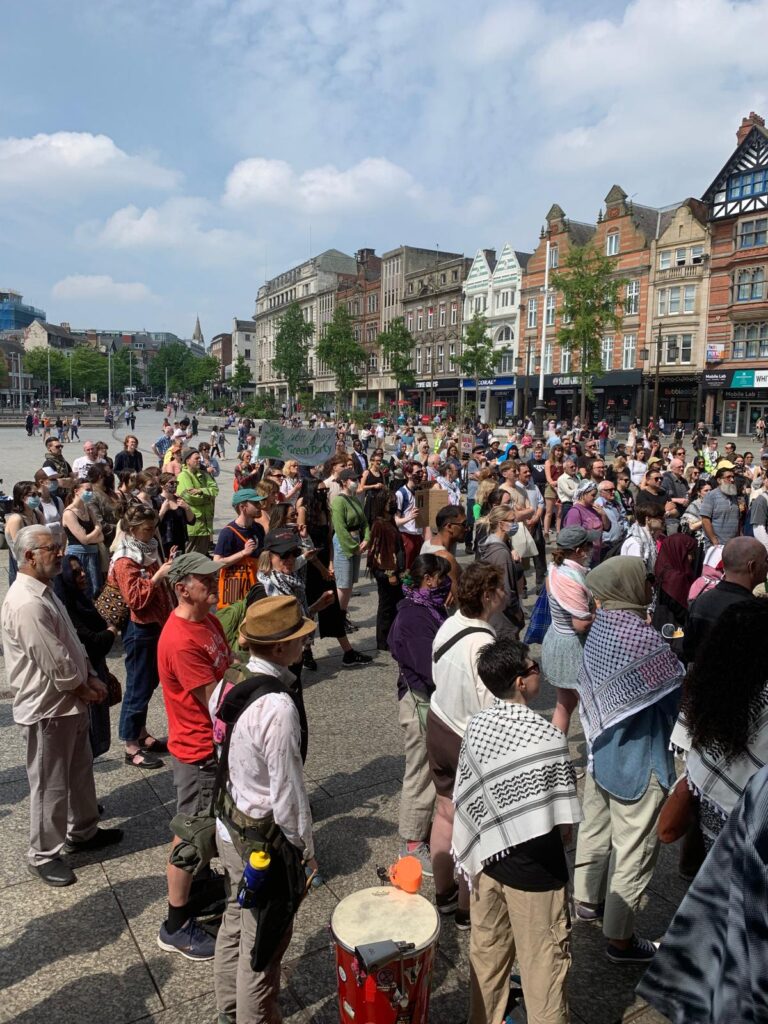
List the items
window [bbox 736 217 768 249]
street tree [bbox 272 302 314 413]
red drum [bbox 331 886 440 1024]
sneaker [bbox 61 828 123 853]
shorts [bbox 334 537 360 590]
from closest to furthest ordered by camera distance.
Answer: red drum [bbox 331 886 440 1024], sneaker [bbox 61 828 123 853], shorts [bbox 334 537 360 590], window [bbox 736 217 768 249], street tree [bbox 272 302 314 413]

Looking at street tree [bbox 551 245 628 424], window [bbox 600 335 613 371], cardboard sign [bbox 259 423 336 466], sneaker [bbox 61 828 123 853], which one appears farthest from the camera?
window [bbox 600 335 613 371]

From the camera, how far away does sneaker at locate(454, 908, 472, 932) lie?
3545 millimetres

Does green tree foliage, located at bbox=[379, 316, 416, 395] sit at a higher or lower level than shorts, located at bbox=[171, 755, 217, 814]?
higher

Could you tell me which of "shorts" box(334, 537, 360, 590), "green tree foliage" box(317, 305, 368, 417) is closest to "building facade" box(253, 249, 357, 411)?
"green tree foliage" box(317, 305, 368, 417)

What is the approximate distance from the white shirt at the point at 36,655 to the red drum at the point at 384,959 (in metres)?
2.05

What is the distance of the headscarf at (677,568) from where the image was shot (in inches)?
275

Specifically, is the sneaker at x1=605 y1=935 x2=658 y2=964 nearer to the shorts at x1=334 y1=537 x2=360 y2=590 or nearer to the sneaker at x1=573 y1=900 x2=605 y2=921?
the sneaker at x1=573 y1=900 x2=605 y2=921

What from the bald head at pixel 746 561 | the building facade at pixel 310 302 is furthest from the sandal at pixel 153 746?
the building facade at pixel 310 302

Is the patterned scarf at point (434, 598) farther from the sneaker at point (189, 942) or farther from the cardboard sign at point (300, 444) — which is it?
A: the cardboard sign at point (300, 444)

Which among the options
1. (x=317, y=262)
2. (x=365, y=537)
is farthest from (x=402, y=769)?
(x=317, y=262)

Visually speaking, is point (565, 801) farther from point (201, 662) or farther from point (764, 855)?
point (201, 662)

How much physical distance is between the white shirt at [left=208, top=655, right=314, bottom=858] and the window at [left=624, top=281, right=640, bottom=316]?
162 ft

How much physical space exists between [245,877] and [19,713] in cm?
197

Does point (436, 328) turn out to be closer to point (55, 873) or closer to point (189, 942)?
point (55, 873)
